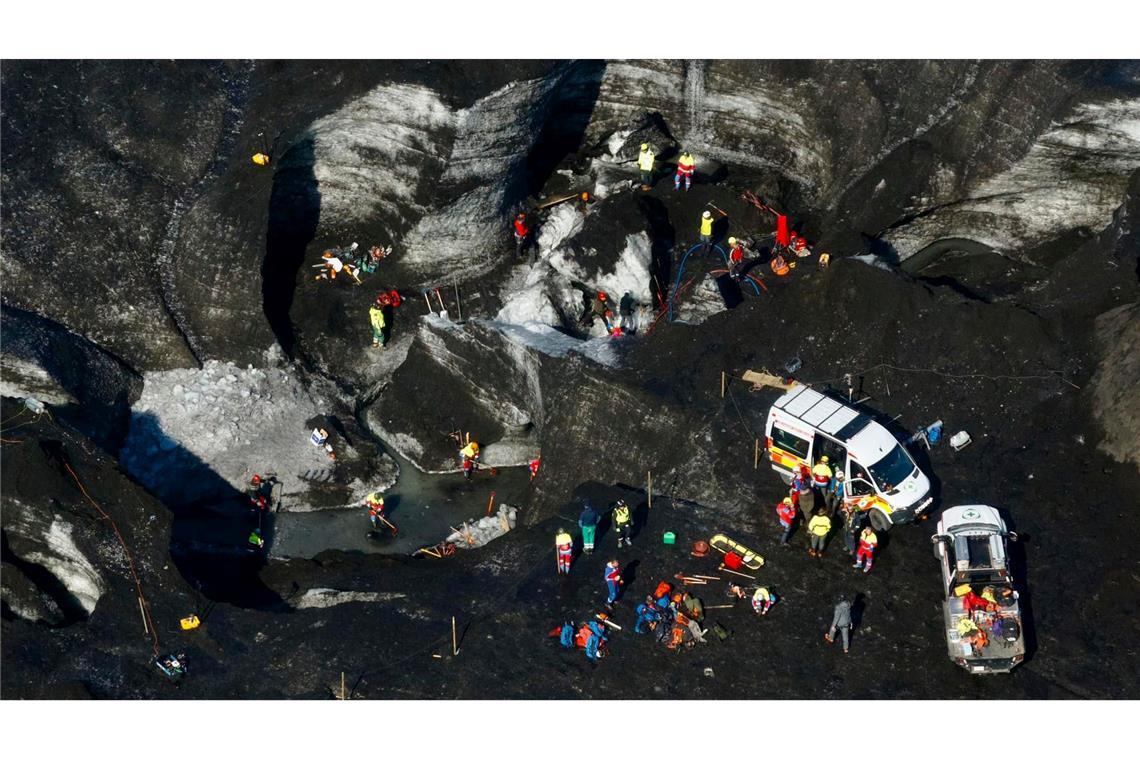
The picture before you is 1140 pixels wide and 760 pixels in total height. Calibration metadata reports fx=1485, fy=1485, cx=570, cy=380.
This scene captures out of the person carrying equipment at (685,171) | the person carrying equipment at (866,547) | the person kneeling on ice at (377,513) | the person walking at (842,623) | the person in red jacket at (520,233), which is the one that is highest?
the person carrying equipment at (685,171)

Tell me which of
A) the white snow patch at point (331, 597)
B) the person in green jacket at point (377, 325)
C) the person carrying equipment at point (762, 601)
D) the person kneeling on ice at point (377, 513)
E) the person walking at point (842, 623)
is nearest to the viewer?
the person walking at point (842, 623)

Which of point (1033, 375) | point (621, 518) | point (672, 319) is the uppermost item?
point (672, 319)

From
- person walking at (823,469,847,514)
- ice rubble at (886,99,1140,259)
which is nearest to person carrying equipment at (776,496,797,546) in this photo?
person walking at (823,469,847,514)

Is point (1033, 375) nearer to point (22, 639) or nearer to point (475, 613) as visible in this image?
point (475, 613)

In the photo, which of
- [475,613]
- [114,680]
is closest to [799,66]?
[475,613]

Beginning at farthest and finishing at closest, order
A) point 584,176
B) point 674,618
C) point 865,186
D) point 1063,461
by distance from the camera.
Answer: point 584,176 < point 865,186 < point 1063,461 < point 674,618

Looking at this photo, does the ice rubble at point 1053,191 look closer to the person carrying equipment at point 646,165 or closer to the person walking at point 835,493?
the person carrying equipment at point 646,165

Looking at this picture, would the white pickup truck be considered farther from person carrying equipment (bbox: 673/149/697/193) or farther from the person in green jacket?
the person in green jacket

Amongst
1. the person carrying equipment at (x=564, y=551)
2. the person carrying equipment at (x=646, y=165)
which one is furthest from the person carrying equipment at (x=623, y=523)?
the person carrying equipment at (x=646, y=165)
